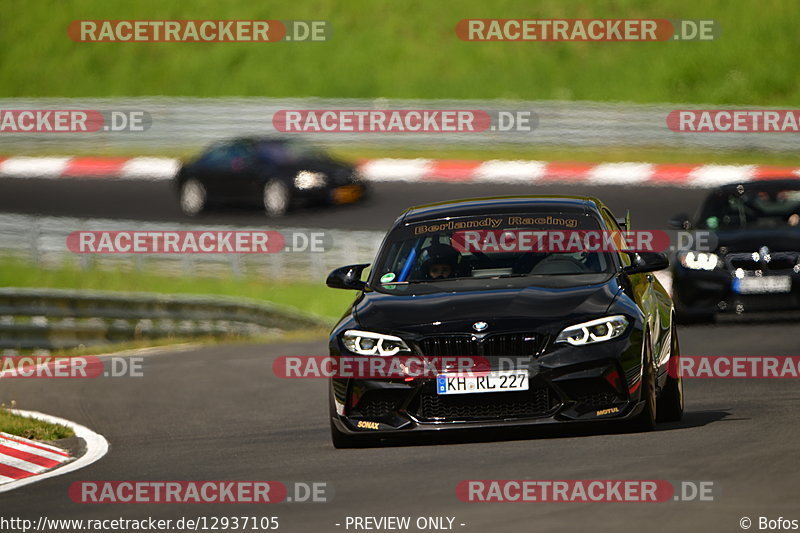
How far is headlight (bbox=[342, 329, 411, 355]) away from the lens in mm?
9227

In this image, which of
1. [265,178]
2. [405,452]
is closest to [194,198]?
[265,178]

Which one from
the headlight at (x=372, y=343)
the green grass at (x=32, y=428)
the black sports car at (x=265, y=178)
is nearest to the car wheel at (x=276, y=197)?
the black sports car at (x=265, y=178)

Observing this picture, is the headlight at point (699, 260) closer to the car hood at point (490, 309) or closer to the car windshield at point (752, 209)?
the car windshield at point (752, 209)

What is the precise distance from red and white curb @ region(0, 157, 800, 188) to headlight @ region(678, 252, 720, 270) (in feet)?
31.3

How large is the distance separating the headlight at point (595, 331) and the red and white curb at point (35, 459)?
3.19 meters

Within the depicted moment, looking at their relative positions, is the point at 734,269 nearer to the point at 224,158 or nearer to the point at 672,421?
the point at 672,421

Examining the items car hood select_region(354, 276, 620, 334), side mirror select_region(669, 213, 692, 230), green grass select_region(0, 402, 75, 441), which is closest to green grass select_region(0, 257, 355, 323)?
side mirror select_region(669, 213, 692, 230)

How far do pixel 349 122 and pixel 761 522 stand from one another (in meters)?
24.9

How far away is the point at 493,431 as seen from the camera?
927 cm

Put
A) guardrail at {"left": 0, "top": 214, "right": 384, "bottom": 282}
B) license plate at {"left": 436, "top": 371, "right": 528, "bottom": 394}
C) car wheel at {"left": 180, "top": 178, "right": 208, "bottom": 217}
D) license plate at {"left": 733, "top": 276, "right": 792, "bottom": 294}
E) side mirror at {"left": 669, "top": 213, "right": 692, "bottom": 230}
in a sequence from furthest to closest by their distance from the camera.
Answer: car wheel at {"left": 180, "top": 178, "right": 208, "bottom": 217}, guardrail at {"left": 0, "top": 214, "right": 384, "bottom": 282}, side mirror at {"left": 669, "top": 213, "right": 692, "bottom": 230}, license plate at {"left": 733, "top": 276, "right": 792, "bottom": 294}, license plate at {"left": 436, "top": 371, "right": 528, "bottom": 394}

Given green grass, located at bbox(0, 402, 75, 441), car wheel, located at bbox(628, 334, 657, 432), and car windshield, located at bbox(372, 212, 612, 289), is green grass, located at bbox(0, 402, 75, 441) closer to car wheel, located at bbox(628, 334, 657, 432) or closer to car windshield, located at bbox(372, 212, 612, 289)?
car windshield, located at bbox(372, 212, 612, 289)

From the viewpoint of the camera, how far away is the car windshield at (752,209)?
17.3 m

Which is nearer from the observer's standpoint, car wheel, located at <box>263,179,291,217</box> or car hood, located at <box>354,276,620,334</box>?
car hood, located at <box>354,276,620,334</box>

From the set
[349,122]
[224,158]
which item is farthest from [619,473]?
[349,122]
